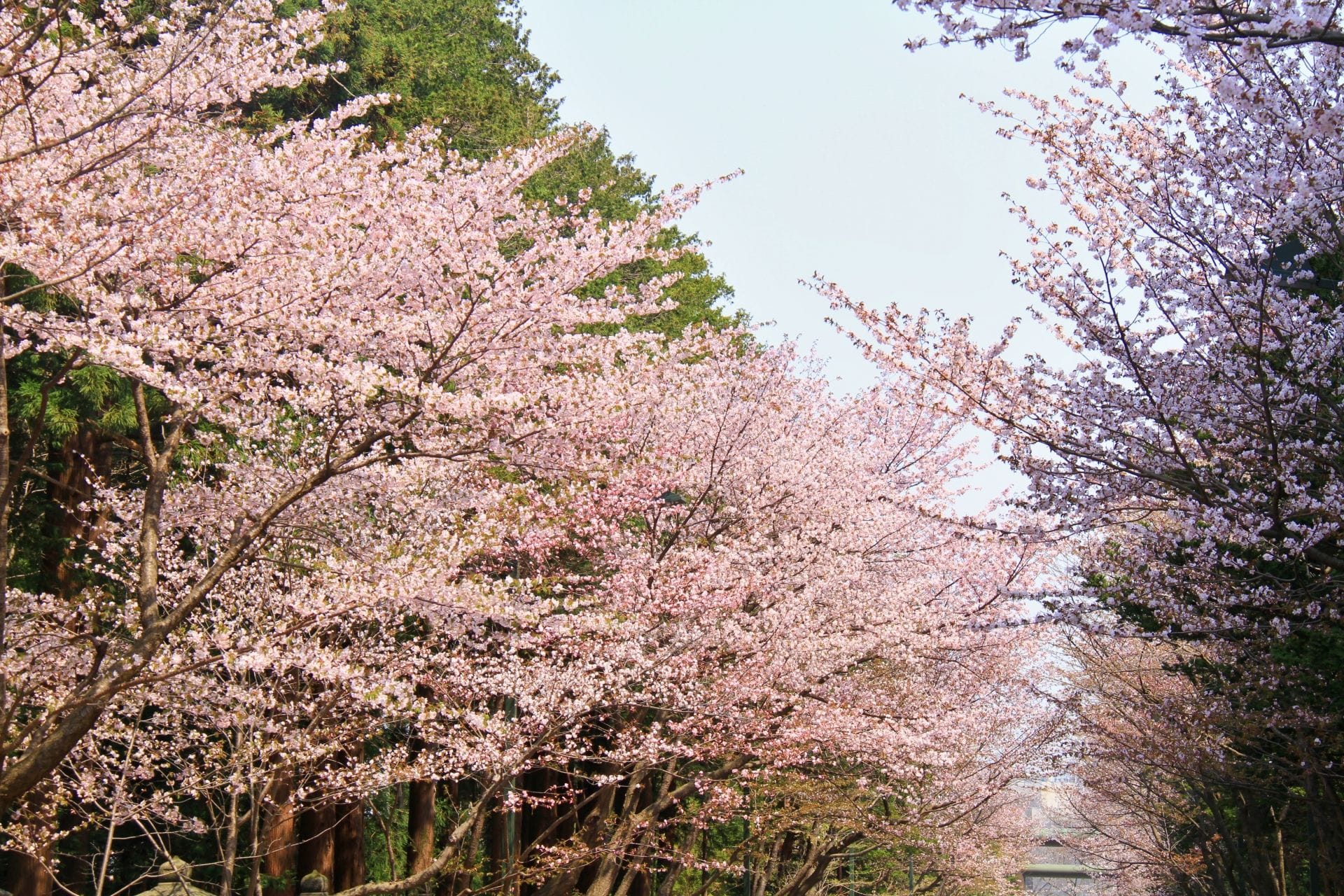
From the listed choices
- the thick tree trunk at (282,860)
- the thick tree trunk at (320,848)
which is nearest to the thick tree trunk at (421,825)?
the thick tree trunk at (320,848)

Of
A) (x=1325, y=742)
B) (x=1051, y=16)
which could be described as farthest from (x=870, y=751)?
(x=1051, y=16)

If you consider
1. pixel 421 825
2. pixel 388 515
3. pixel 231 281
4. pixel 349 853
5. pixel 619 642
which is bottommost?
pixel 349 853

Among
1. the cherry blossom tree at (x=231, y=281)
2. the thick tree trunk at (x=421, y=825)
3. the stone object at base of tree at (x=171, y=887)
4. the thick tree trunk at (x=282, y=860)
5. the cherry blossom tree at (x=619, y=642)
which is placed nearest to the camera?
the cherry blossom tree at (x=231, y=281)

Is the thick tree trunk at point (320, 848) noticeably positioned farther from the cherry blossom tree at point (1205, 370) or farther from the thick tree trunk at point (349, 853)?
the cherry blossom tree at point (1205, 370)

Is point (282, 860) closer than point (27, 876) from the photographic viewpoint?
No

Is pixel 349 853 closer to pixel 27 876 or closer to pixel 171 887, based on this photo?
pixel 171 887

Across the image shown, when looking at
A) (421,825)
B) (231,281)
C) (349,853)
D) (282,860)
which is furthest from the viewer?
(349,853)

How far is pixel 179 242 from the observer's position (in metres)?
6.25

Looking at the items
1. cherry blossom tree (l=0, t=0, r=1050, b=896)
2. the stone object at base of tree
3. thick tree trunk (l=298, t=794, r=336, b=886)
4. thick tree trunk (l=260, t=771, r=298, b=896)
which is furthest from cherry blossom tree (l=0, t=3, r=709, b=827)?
thick tree trunk (l=298, t=794, r=336, b=886)

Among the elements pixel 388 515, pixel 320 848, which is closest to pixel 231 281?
pixel 388 515

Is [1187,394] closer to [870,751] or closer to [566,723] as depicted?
[566,723]

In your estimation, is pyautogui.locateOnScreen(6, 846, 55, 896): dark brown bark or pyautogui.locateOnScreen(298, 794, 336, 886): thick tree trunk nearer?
pyautogui.locateOnScreen(6, 846, 55, 896): dark brown bark

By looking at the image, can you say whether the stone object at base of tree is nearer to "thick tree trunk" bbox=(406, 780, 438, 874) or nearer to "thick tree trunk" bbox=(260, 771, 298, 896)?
"thick tree trunk" bbox=(260, 771, 298, 896)

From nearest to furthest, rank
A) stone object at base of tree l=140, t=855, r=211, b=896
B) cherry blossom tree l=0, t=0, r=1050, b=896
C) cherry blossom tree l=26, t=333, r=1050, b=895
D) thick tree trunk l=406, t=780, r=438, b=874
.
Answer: cherry blossom tree l=0, t=0, r=1050, b=896
cherry blossom tree l=26, t=333, r=1050, b=895
stone object at base of tree l=140, t=855, r=211, b=896
thick tree trunk l=406, t=780, r=438, b=874
